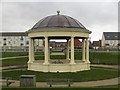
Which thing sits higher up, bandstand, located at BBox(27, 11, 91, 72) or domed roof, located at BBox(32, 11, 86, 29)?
domed roof, located at BBox(32, 11, 86, 29)

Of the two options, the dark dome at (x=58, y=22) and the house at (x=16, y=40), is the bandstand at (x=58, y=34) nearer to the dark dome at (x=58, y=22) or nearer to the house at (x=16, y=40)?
the dark dome at (x=58, y=22)

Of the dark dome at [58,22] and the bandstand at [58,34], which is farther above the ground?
the dark dome at [58,22]

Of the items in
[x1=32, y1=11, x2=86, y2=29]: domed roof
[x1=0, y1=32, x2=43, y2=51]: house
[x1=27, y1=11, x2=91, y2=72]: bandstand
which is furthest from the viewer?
[x1=0, y1=32, x2=43, y2=51]: house

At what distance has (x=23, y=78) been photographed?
61.4ft

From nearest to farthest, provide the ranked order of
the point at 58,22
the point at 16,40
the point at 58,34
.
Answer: the point at 58,34 < the point at 58,22 < the point at 16,40

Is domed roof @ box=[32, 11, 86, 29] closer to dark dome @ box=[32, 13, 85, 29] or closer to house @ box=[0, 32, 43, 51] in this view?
dark dome @ box=[32, 13, 85, 29]

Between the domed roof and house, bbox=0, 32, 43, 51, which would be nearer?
the domed roof

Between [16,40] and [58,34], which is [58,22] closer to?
[58,34]

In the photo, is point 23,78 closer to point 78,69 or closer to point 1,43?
point 78,69

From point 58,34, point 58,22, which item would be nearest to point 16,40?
point 58,22

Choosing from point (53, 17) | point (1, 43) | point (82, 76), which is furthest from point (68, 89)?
point (1, 43)

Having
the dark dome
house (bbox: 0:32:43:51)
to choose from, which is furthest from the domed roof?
house (bbox: 0:32:43:51)

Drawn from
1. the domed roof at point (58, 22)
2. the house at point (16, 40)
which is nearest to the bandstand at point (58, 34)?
the domed roof at point (58, 22)

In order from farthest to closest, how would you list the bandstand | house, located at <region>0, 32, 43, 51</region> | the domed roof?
house, located at <region>0, 32, 43, 51</region>, the domed roof, the bandstand
